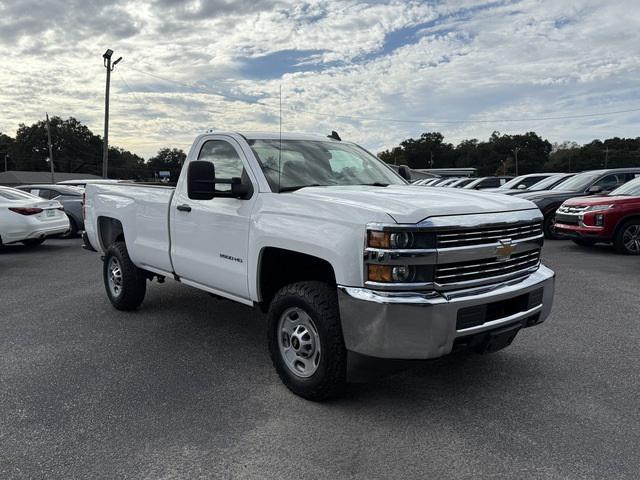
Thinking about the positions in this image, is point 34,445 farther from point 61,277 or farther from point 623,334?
point 61,277

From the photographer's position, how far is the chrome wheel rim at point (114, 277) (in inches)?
257

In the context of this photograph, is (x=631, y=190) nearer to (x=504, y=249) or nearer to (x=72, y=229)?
(x=504, y=249)

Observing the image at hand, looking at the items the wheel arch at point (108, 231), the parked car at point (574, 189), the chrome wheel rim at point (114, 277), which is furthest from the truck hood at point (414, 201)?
the parked car at point (574, 189)

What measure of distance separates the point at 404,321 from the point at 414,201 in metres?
0.82

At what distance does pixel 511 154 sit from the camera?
107250mm

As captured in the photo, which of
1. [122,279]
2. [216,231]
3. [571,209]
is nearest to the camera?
[216,231]

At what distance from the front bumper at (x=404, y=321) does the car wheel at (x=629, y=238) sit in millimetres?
8579

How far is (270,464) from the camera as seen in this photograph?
3.08 m

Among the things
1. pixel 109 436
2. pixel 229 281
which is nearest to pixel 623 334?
pixel 229 281

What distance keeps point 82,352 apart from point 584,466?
164 inches

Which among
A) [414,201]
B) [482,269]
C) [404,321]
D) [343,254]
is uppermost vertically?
[414,201]

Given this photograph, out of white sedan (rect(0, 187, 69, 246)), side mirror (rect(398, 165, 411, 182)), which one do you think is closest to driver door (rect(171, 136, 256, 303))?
side mirror (rect(398, 165, 411, 182))

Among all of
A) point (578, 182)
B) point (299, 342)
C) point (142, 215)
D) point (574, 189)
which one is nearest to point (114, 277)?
point (142, 215)

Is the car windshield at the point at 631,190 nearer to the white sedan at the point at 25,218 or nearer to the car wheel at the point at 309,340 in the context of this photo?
the car wheel at the point at 309,340
